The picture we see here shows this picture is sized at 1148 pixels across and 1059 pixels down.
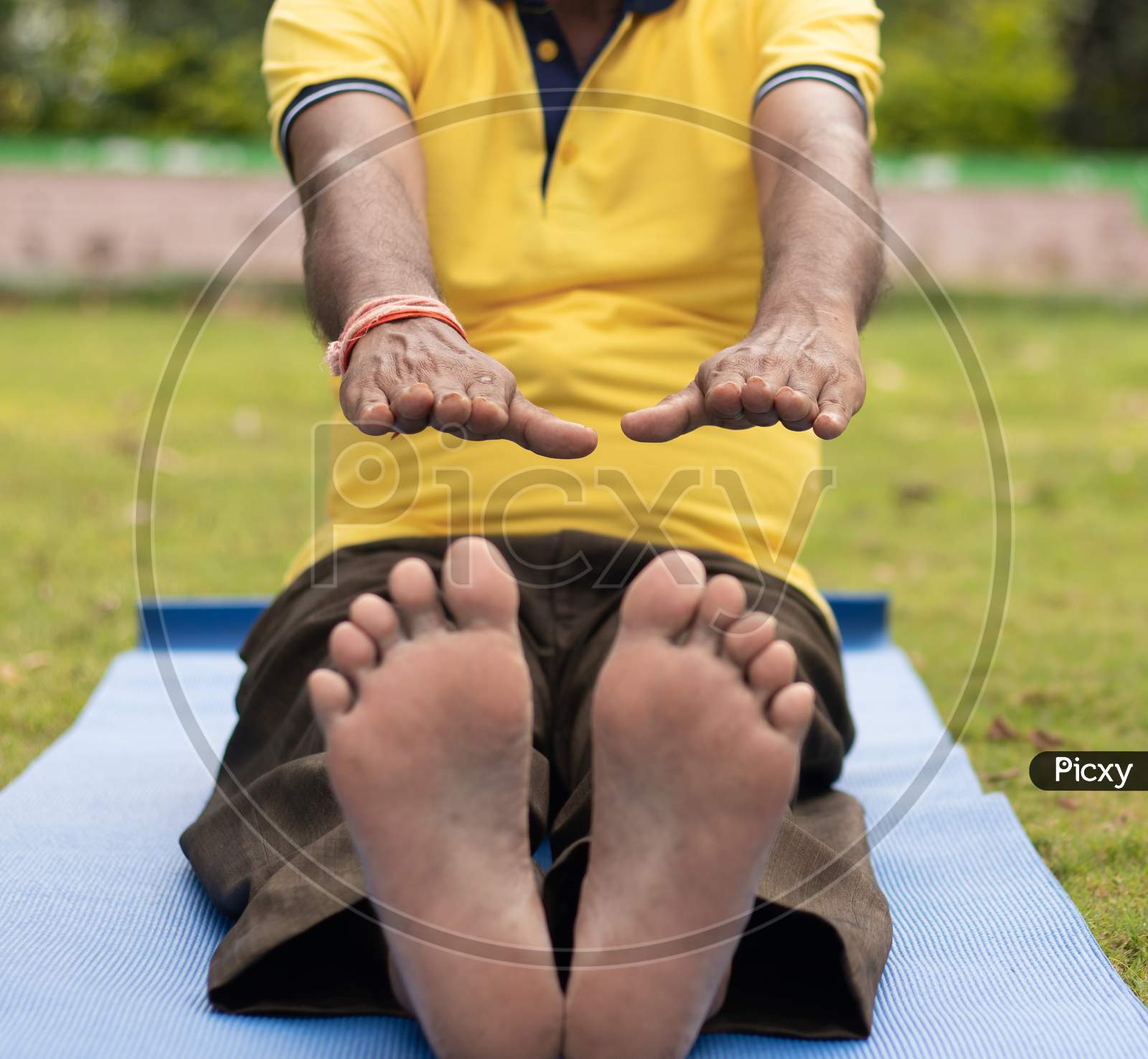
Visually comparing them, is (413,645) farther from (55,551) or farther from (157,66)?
(157,66)

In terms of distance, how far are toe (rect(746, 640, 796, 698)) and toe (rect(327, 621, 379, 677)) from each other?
0.26 meters

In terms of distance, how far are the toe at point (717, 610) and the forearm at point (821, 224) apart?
291 mm

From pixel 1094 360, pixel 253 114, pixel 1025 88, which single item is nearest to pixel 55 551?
pixel 1094 360

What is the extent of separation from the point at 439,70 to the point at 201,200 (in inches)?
200

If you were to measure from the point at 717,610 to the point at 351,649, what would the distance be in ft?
0.81

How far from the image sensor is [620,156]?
1.39m

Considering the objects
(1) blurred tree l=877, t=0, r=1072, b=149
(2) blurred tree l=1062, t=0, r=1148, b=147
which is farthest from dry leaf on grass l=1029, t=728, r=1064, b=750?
(2) blurred tree l=1062, t=0, r=1148, b=147

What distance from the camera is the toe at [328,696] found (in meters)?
0.89

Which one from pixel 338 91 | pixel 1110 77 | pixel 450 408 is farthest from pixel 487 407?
pixel 1110 77

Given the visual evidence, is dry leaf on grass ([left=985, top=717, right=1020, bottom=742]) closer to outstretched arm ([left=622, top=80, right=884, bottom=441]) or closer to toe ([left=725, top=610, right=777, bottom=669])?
outstretched arm ([left=622, top=80, right=884, bottom=441])

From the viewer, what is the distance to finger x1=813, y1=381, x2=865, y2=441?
3.24ft

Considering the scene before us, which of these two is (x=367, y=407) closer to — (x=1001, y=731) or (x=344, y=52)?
(x=344, y=52)

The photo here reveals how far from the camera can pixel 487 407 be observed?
928 millimetres

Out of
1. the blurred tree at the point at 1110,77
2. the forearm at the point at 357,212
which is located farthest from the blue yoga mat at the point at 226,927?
the blurred tree at the point at 1110,77
